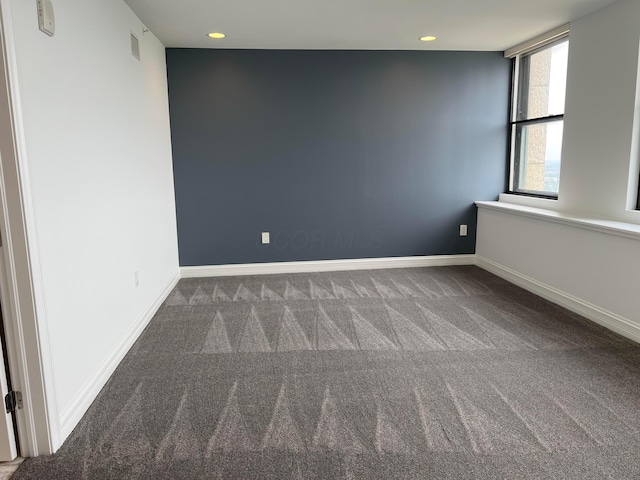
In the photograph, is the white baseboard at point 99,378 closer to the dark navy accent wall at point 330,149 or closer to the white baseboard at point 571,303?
the dark navy accent wall at point 330,149

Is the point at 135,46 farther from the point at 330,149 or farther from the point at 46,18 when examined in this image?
the point at 330,149

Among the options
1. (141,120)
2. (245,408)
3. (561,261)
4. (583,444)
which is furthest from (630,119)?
(141,120)

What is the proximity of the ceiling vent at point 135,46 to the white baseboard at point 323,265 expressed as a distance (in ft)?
7.36

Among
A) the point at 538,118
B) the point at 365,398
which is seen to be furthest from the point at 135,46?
the point at 538,118

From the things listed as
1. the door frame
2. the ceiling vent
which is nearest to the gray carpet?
the door frame

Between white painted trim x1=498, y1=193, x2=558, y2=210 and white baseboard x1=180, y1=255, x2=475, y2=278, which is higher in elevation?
white painted trim x1=498, y1=193, x2=558, y2=210

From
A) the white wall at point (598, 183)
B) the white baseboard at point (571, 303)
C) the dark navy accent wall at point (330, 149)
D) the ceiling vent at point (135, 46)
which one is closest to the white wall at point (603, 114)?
the white wall at point (598, 183)

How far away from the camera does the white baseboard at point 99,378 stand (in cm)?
210

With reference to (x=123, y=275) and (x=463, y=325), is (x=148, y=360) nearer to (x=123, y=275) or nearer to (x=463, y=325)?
(x=123, y=275)

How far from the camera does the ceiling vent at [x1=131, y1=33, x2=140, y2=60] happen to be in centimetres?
345

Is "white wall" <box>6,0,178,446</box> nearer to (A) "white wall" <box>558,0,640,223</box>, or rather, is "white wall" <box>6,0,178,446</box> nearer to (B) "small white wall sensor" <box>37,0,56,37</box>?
(B) "small white wall sensor" <box>37,0,56,37</box>

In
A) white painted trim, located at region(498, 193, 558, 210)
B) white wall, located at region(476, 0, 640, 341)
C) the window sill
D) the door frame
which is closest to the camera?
the door frame

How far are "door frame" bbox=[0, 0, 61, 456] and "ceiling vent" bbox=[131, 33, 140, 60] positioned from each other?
185 centimetres

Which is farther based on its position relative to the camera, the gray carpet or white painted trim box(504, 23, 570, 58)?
white painted trim box(504, 23, 570, 58)
